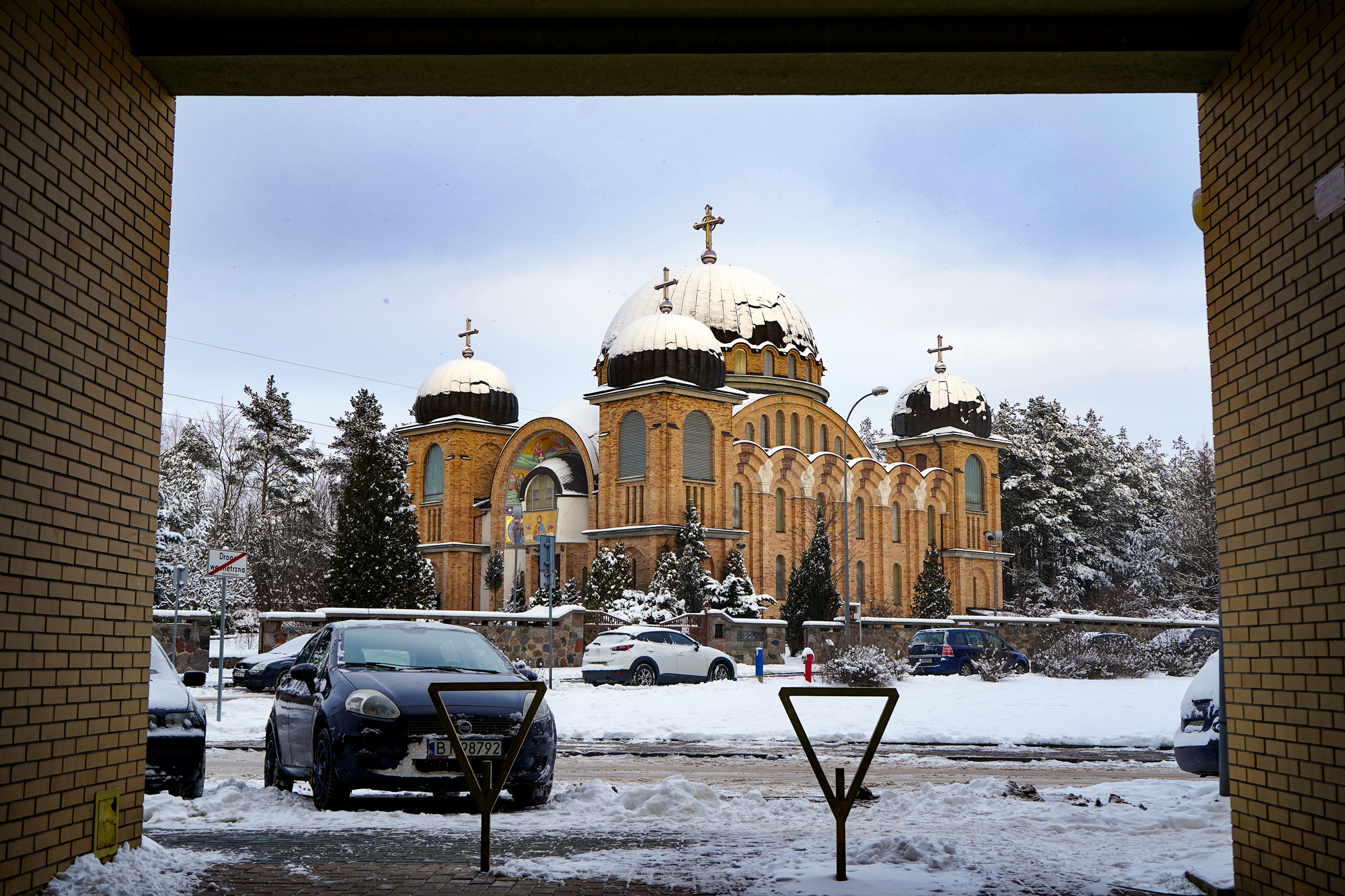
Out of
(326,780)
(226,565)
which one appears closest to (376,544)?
(226,565)

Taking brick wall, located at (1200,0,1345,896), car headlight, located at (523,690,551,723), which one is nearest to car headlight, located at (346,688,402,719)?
car headlight, located at (523,690,551,723)

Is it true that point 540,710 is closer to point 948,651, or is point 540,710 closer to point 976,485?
point 948,651

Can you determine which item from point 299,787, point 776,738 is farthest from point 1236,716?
A: point 776,738

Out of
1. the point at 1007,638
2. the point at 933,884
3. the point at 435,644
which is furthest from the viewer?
the point at 1007,638

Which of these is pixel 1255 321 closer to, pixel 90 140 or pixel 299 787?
pixel 90 140

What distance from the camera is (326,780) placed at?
9414 mm

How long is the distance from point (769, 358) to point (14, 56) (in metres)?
56.1

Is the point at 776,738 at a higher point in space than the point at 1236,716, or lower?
lower

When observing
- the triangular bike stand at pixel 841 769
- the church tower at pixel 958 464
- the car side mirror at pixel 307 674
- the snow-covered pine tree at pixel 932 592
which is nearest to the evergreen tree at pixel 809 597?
the snow-covered pine tree at pixel 932 592

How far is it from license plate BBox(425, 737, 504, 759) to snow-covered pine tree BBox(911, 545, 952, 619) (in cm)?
4989

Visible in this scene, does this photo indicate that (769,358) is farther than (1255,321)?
Yes

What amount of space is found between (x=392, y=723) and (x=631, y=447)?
4148 cm

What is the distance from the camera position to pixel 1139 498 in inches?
3349

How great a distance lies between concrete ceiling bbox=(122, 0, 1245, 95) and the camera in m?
6.42
